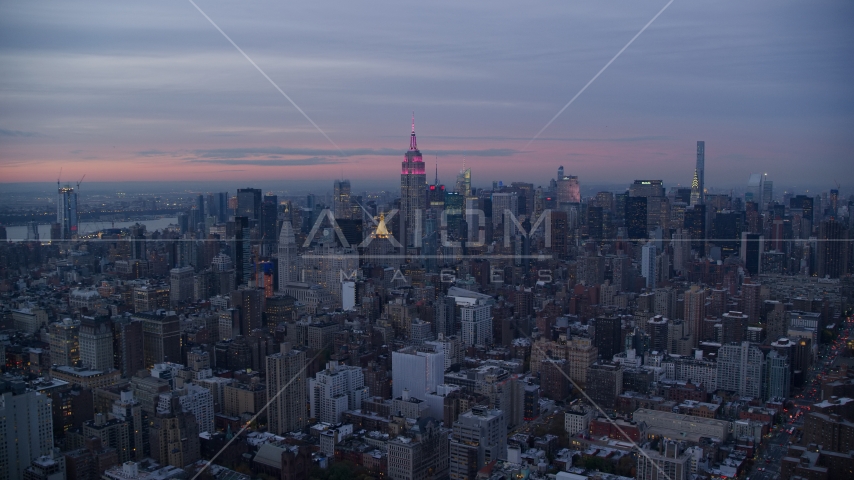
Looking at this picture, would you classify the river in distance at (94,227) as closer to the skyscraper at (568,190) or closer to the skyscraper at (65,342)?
the skyscraper at (65,342)

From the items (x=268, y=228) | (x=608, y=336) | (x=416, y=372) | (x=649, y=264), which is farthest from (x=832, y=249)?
(x=268, y=228)

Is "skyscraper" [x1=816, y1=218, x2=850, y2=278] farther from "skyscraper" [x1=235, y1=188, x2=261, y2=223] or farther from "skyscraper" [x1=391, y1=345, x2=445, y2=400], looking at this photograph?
"skyscraper" [x1=235, y1=188, x2=261, y2=223]

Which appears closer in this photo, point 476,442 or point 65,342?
→ point 476,442

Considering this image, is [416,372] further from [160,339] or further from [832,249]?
[832,249]

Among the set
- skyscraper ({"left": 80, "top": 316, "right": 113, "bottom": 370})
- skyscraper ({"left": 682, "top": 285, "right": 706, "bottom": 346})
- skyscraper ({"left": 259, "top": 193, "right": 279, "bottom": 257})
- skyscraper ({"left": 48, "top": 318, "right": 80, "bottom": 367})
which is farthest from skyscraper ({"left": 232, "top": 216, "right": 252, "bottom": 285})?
skyscraper ({"left": 682, "top": 285, "right": 706, "bottom": 346})

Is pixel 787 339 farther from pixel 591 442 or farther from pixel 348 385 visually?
pixel 348 385

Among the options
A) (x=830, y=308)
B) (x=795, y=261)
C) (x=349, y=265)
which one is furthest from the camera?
(x=349, y=265)

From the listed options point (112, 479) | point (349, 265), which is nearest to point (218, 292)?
point (349, 265)
